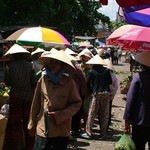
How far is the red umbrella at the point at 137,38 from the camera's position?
597 centimetres

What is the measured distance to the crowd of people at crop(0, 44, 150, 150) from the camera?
5035 millimetres

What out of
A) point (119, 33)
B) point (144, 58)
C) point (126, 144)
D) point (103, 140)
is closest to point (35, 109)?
point (126, 144)

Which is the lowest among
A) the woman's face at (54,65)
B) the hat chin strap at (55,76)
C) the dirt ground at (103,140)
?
the dirt ground at (103,140)

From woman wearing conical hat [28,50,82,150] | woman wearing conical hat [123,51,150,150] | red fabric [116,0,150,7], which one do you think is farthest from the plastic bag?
red fabric [116,0,150,7]

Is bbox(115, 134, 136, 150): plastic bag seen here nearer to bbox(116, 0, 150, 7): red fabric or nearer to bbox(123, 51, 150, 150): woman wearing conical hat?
bbox(123, 51, 150, 150): woman wearing conical hat

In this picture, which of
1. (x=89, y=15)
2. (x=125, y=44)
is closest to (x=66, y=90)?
(x=125, y=44)

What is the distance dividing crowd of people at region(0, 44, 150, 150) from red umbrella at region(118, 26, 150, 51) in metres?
0.61

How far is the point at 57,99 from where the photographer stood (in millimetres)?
5027

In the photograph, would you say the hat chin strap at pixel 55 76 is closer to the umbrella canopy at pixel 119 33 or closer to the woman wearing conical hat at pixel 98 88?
the umbrella canopy at pixel 119 33

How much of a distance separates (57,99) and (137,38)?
1.61 m

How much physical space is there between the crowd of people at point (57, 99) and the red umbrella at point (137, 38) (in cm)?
61

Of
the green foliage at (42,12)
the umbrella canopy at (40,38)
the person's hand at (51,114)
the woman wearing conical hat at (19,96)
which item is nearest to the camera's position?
the person's hand at (51,114)

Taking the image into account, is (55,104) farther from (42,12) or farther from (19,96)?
(42,12)

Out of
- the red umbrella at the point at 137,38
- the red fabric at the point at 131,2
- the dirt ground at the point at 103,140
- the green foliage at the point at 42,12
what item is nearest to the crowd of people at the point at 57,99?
the dirt ground at the point at 103,140
